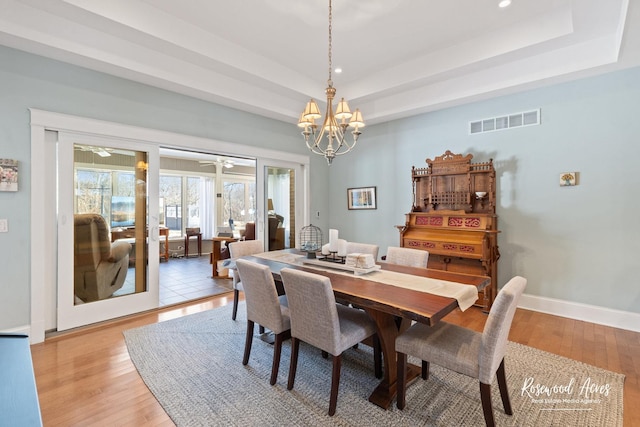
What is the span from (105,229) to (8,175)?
958 millimetres

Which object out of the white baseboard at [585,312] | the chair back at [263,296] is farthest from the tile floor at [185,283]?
the white baseboard at [585,312]

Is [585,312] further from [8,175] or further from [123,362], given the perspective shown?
[8,175]

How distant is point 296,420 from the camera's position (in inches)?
72.2

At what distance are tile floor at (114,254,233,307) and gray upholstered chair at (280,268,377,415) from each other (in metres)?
2.66

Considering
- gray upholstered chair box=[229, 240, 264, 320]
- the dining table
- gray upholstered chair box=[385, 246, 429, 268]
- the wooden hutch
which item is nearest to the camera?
the dining table

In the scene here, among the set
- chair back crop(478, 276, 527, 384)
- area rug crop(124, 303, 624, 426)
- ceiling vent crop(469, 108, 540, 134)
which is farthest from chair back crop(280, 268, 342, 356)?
ceiling vent crop(469, 108, 540, 134)

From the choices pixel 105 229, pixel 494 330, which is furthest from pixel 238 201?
pixel 494 330

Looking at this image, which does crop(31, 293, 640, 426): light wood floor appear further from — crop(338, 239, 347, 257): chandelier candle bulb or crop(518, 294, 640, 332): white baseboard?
crop(338, 239, 347, 257): chandelier candle bulb

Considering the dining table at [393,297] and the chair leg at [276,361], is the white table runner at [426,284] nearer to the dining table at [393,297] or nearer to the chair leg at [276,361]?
the dining table at [393,297]

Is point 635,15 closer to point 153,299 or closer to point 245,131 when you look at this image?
point 245,131

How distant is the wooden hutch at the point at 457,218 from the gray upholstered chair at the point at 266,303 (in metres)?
2.49

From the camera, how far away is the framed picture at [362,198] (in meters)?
5.31

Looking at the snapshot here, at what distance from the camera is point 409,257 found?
2.89 metres

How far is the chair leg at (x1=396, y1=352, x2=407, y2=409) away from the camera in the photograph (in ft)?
6.16
